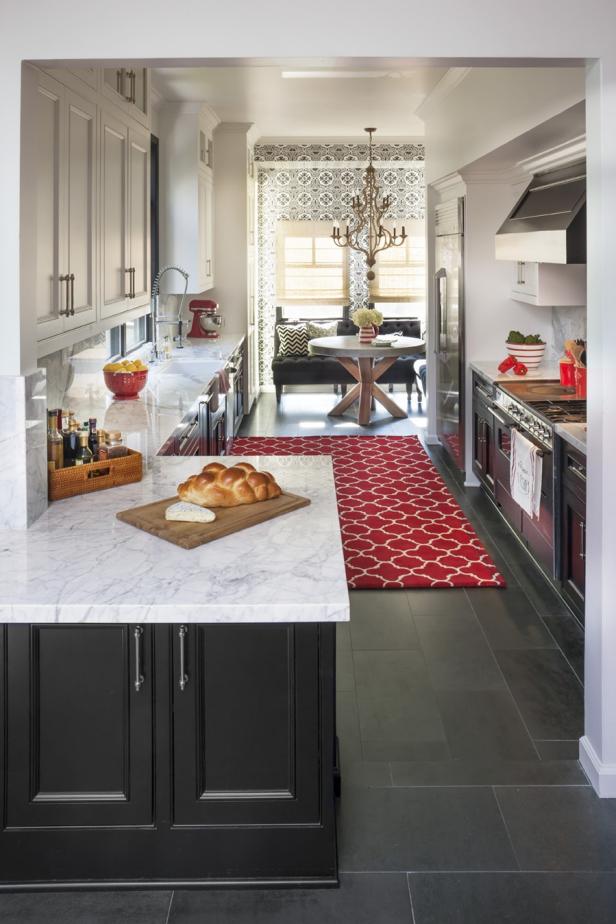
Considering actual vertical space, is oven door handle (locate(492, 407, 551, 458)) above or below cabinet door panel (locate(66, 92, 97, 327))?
below

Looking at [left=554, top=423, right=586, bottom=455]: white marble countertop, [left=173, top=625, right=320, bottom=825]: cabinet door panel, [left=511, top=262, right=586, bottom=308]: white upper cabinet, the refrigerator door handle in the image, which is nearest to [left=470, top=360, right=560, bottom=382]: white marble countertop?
[left=511, top=262, right=586, bottom=308]: white upper cabinet

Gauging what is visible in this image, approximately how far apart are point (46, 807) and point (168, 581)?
2.12 ft

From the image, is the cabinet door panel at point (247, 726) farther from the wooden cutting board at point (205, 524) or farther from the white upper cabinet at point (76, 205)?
the white upper cabinet at point (76, 205)

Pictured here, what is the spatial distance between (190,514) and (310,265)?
9842mm

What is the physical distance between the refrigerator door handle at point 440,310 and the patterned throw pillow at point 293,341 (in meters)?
3.25

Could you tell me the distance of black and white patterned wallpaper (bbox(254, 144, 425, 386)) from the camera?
11.5 m

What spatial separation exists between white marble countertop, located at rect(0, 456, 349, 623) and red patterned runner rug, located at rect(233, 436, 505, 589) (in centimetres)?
204

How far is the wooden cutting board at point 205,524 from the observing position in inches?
97.9

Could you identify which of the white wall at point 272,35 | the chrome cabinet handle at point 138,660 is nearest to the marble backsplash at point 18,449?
the white wall at point 272,35

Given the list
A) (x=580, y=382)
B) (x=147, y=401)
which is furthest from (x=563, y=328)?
(x=147, y=401)

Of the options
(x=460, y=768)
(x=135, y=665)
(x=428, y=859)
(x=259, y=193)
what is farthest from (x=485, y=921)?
(x=259, y=193)

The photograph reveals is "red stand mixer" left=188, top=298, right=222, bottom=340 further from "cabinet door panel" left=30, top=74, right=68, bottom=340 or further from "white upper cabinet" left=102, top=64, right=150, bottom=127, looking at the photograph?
"cabinet door panel" left=30, top=74, right=68, bottom=340

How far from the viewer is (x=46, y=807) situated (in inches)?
88.0

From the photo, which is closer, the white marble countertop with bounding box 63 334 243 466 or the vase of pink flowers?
the white marble countertop with bounding box 63 334 243 466
